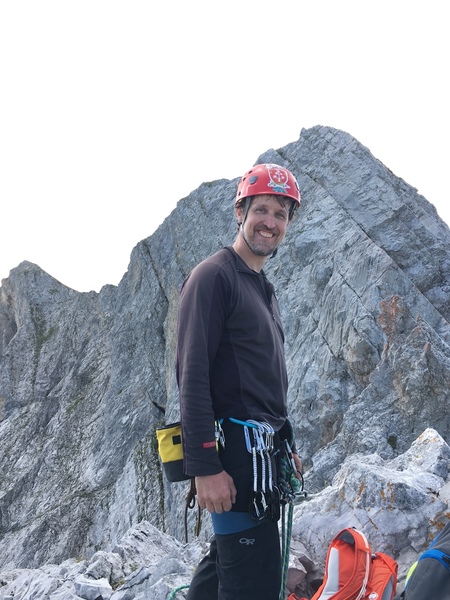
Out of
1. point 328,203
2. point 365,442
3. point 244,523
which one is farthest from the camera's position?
point 328,203

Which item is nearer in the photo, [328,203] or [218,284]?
[218,284]

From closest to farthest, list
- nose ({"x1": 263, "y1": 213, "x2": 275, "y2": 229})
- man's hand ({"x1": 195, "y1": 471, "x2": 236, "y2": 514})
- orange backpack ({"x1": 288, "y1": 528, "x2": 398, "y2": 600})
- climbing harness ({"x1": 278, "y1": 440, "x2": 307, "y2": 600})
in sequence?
man's hand ({"x1": 195, "y1": 471, "x2": 236, "y2": 514}) → climbing harness ({"x1": 278, "y1": 440, "x2": 307, "y2": 600}) → nose ({"x1": 263, "y1": 213, "x2": 275, "y2": 229}) → orange backpack ({"x1": 288, "y1": 528, "x2": 398, "y2": 600})

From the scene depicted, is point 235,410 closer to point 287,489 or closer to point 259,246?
point 287,489

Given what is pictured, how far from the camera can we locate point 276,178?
5.28 meters

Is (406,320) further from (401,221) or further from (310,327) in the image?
(401,221)

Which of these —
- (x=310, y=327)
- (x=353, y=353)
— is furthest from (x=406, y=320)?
(x=310, y=327)

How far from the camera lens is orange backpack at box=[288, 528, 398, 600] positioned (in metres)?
5.60

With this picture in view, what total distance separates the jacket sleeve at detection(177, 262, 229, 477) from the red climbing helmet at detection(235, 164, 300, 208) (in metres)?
1.08

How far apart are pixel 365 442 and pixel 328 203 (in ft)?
80.5

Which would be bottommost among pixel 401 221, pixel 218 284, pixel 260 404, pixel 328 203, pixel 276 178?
pixel 260 404

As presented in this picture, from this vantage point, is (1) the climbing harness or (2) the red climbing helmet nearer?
(1) the climbing harness

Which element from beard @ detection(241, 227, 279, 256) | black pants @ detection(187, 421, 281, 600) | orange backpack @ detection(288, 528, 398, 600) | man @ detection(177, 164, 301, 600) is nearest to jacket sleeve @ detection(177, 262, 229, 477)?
man @ detection(177, 164, 301, 600)

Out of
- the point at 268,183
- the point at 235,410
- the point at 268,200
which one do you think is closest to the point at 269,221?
the point at 268,200

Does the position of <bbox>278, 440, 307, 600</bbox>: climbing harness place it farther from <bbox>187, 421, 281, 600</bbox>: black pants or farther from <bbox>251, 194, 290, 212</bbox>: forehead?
<bbox>251, 194, 290, 212</bbox>: forehead
